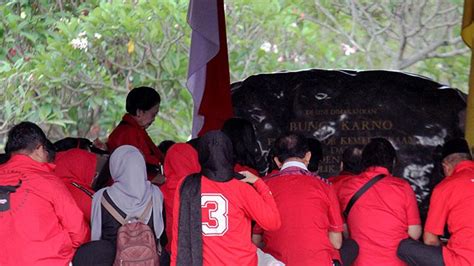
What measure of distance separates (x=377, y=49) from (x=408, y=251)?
7.33 metres

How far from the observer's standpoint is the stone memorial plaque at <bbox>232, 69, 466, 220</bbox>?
7262 mm

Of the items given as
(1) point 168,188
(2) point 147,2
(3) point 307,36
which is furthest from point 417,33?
(1) point 168,188

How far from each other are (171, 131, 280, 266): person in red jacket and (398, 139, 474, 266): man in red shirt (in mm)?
885

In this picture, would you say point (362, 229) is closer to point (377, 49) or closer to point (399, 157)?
point (399, 157)

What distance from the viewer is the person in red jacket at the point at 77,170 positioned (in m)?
5.52

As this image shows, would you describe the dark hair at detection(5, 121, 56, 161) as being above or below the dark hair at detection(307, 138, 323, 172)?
above

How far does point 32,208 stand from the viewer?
4723 millimetres

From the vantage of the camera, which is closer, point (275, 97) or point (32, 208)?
point (32, 208)

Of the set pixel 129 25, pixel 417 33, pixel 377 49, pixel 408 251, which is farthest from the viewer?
pixel 377 49

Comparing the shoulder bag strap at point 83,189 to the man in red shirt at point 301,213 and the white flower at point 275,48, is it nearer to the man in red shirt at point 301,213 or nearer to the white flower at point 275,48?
the man in red shirt at point 301,213

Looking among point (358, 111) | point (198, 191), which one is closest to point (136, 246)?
point (198, 191)

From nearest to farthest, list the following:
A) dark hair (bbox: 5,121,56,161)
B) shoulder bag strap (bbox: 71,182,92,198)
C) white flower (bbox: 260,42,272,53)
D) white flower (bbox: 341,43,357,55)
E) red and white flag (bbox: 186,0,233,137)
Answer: dark hair (bbox: 5,121,56,161) < shoulder bag strap (bbox: 71,182,92,198) < red and white flag (bbox: 186,0,233,137) < white flower (bbox: 260,42,272,53) < white flower (bbox: 341,43,357,55)

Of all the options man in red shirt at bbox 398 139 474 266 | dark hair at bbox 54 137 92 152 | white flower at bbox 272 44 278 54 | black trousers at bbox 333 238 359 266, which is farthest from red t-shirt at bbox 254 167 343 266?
white flower at bbox 272 44 278 54

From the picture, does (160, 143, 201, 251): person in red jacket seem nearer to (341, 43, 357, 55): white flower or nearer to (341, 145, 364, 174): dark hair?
(341, 145, 364, 174): dark hair
